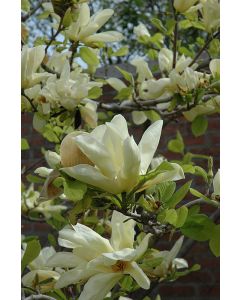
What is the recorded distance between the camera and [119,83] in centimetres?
168

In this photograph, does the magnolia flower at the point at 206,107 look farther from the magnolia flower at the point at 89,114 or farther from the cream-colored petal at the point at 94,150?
the cream-colored petal at the point at 94,150

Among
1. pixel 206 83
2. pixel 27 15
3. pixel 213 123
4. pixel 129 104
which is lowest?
pixel 213 123

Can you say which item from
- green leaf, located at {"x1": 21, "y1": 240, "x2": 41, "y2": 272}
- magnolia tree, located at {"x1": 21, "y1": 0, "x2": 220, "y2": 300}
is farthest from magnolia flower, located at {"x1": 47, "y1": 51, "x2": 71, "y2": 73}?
green leaf, located at {"x1": 21, "y1": 240, "x2": 41, "y2": 272}

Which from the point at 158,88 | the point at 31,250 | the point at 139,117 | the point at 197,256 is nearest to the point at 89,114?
the point at 158,88

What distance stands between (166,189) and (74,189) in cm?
12

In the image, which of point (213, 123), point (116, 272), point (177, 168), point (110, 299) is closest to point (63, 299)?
point (110, 299)

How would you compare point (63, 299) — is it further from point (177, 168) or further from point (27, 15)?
point (27, 15)

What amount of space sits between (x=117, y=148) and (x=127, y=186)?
5 centimetres

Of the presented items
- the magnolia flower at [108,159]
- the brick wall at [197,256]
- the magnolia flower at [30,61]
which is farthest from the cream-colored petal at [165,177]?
the brick wall at [197,256]

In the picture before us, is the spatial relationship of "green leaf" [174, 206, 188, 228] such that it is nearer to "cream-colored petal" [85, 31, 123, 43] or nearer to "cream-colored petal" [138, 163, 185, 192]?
"cream-colored petal" [138, 163, 185, 192]

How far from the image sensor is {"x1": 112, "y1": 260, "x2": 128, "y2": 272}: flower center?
2.45ft

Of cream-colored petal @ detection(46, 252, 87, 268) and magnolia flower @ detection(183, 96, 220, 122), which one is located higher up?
cream-colored petal @ detection(46, 252, 87, 268)

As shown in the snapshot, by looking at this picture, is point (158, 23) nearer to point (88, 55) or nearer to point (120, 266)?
point (88, 55)

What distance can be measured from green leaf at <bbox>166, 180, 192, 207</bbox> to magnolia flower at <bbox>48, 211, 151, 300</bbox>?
2.1 inches
